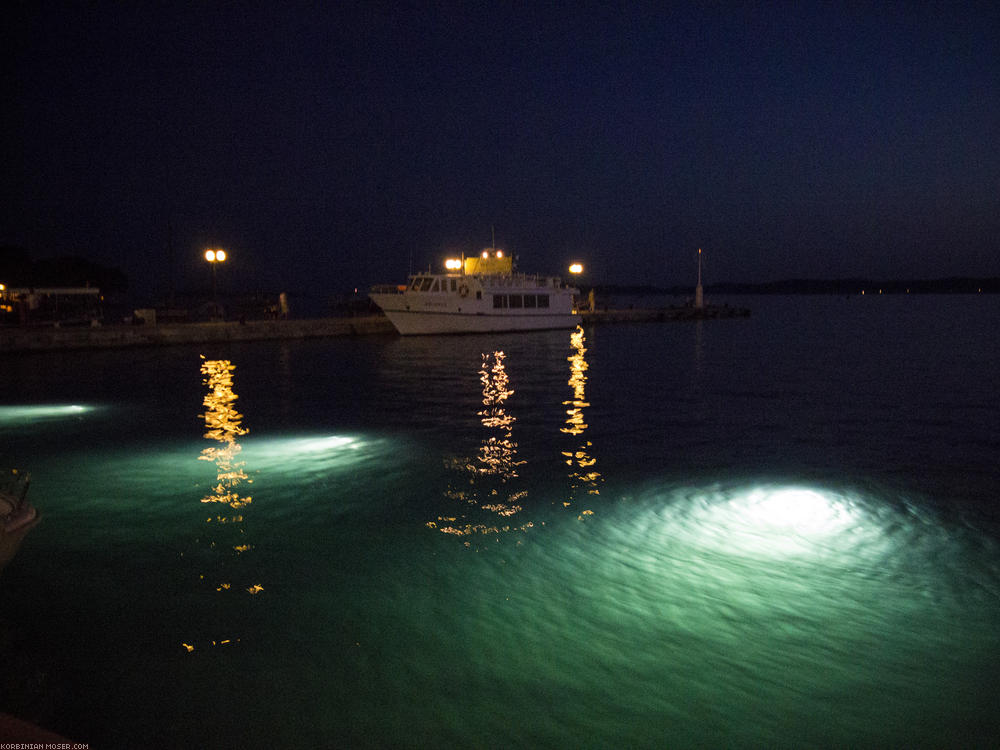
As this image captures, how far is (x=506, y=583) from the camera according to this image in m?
7.98

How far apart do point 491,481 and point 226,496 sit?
4.53 m

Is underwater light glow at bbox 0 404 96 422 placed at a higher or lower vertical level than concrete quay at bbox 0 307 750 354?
lower

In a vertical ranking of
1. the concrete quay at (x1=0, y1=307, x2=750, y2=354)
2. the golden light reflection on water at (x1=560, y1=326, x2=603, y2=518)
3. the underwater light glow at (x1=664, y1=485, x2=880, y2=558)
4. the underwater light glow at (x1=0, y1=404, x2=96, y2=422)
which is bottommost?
the underwater light glow at (x1=664, y1=485, x2=880, y2=558)

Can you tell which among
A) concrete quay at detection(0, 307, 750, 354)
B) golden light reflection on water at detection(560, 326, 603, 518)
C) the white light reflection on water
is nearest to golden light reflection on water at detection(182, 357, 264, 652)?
the white light reflection on water

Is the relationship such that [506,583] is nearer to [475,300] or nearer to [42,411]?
[42,411]

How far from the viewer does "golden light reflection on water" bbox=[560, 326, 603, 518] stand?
40.2 ft

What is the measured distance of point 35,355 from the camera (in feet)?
120

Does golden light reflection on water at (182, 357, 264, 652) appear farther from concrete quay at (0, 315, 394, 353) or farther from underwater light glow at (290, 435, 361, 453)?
concrete quay at (0, 315, 394, 353)

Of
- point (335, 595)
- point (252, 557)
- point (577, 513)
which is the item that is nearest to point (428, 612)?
point (335, 595)

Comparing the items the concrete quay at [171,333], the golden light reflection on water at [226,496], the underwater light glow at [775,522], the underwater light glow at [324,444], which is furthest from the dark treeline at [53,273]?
the underwater light glow at [775,522]

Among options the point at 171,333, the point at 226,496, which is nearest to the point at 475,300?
the point at 171,333

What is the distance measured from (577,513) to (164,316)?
166 feet

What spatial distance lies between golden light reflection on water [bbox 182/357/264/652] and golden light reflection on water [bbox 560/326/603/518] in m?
5.00

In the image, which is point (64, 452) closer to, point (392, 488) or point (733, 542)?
point (392, 488)
